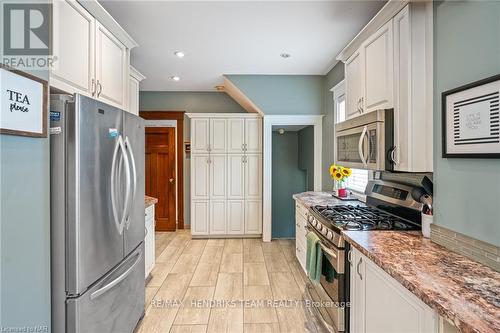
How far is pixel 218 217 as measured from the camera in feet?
15.2

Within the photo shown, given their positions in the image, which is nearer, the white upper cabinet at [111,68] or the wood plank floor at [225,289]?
the white upper cabinet at [111,68]

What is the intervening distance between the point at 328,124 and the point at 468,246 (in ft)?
9.75

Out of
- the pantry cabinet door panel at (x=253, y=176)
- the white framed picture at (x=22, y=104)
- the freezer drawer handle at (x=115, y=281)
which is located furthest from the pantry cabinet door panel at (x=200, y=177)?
the white framed picture at (x=22, y=104)

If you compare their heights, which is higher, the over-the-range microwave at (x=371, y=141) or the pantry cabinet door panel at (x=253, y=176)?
the over-the-range microwave at (x=371, y=141)

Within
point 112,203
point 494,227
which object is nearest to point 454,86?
point 494,227

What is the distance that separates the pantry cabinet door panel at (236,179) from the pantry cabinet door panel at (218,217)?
A: 0.22 meters

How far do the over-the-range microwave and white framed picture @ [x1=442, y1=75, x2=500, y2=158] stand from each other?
357mm

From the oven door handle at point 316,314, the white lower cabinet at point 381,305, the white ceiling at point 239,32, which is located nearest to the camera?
the white lower cabinet at point 381,305

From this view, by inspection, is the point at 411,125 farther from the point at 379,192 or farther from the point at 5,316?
the point at 5,316

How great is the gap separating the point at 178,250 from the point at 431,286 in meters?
3.66

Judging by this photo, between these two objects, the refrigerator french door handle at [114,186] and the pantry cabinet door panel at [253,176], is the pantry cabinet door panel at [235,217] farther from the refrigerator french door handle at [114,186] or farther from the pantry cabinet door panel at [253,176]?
the refrigerator french door handle at [114,186]

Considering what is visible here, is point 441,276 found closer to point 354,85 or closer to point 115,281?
point 354,85

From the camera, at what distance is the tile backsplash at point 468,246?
1.18 meters
